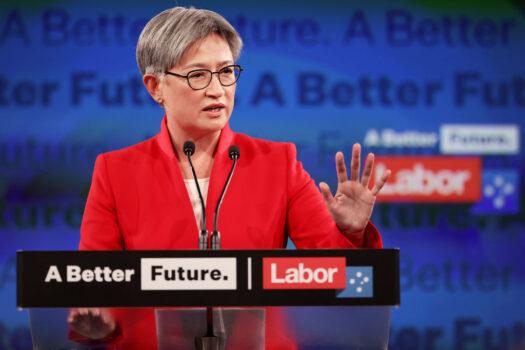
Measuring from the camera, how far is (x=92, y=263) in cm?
139

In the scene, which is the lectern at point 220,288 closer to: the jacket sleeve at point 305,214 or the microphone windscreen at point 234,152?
the microphone windscreen at point 234,152

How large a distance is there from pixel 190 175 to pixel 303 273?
0.75 m

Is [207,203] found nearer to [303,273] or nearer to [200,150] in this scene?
[200,150]

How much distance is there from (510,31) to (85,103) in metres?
2.19

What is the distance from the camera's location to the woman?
201cm

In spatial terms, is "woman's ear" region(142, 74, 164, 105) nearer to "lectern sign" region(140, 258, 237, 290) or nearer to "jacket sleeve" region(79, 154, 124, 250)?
"jacket sleeve" region(79, 154, 124, 250)

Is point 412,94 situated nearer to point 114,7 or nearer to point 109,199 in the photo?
point 114,7

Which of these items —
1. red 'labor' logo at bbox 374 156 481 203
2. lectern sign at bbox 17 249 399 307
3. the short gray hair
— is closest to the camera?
lectern sign at bbox 17 249 399 307

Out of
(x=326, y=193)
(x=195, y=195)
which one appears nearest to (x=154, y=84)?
(x=195, y=195)

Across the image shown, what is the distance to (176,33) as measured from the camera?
1998 millimetres

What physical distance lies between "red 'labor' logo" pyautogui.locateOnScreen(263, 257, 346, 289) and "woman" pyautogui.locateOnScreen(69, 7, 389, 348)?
1.65ft

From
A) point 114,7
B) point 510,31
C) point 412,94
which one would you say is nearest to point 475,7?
point 510,31

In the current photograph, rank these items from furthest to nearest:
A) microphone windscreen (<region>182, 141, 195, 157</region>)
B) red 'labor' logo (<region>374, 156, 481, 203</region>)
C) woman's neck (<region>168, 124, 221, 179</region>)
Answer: red 'labor' logo (<region>374, 156, 481, 203</region>)
woman's neck (<region>168, 124, 221, 179</region>)
microphone windscreen (<region>182, 141, 195, 157</region>)

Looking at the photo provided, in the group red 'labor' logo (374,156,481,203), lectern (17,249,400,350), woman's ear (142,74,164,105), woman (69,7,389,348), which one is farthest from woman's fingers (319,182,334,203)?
red 'labor' logo (374,156,481,203)
